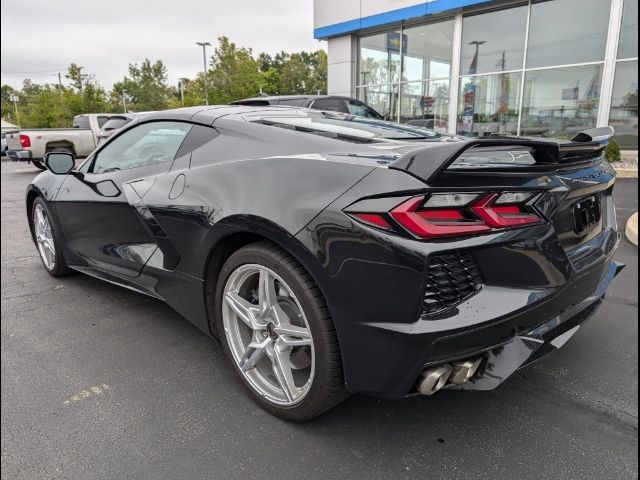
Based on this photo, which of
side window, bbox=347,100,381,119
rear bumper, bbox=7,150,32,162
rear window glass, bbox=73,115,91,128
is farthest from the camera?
rear window glass, bbox=73,115,91,128

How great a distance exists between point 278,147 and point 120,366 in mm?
1518

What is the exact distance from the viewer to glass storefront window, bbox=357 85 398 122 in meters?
16.2

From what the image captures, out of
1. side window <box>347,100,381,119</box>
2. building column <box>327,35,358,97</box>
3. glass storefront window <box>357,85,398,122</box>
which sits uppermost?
building column <box>327,35,358,97</box>

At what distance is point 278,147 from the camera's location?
2.20m

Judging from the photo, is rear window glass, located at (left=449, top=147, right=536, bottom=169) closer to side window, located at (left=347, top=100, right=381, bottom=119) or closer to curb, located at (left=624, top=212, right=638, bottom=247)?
curb, located at (left=624, top=212, right=638, bottom=247)

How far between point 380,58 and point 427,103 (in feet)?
7.95

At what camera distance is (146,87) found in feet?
138

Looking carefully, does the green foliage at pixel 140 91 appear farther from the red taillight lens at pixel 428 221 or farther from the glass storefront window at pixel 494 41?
the red taillight lens at pixel 428 221

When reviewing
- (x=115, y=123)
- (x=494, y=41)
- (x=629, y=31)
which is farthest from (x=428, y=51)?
(x=115, y=123)

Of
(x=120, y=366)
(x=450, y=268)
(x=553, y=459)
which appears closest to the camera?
(x=450, y=268)

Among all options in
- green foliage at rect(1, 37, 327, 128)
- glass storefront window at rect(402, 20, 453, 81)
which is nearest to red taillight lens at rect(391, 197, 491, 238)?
glass storefront window at rect(402, 20, 453, 81)

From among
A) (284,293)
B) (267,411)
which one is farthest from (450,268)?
(267,411)

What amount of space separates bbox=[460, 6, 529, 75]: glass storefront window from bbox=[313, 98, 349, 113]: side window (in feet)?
23.2

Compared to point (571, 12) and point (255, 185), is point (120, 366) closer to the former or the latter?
point (255, 185)
